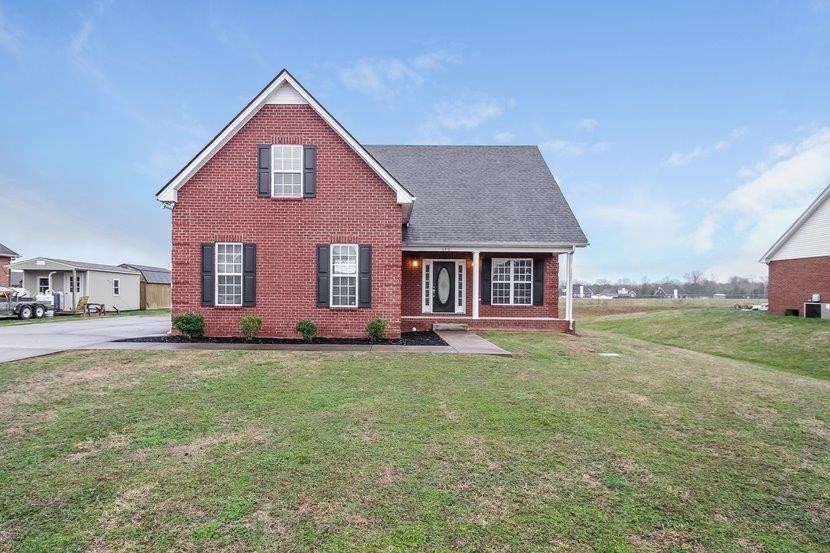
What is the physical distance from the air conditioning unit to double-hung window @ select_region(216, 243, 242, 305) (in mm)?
26038

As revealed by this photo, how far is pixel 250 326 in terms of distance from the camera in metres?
11.2

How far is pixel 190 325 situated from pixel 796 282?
1120 inches

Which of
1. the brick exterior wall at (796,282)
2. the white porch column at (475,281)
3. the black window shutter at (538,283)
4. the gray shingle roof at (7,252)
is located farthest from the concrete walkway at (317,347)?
the gray shingle roof at (7,252)

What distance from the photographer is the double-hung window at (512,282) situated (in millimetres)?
15941

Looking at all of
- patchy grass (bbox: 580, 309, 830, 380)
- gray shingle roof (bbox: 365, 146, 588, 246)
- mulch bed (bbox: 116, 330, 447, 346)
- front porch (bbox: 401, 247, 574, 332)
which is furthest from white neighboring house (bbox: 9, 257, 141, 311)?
patchy grass (bbox: 580, 309, 830, 380)

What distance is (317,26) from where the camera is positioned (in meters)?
20.2

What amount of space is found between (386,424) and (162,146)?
124 feet

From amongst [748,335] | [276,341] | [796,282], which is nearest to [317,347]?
[276,341]

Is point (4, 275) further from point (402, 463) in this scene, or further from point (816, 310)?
point (816, 310)

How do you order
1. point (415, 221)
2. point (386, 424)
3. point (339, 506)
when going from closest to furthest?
point (339, 506)
point (386, 424)
point (415, 221)

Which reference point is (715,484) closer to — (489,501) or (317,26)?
(489,501)

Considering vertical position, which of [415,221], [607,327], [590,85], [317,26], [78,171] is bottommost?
[607,327]

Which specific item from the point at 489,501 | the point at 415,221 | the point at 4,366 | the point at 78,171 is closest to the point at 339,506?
the point at 489,501

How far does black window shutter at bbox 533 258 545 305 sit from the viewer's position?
1582cm
